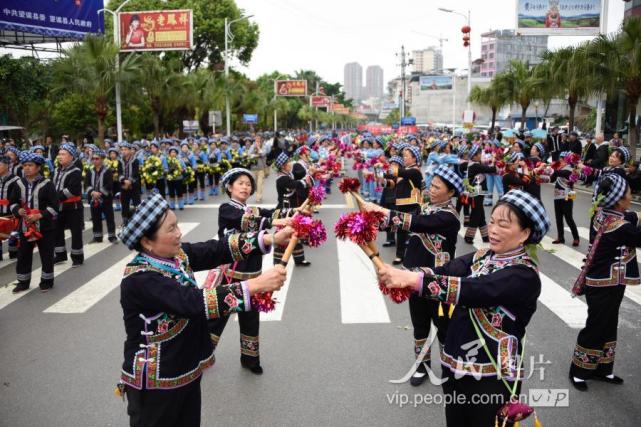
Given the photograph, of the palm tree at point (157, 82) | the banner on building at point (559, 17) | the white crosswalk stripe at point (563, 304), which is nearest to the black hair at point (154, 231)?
the white crosswalk stripe at point (563, 304)

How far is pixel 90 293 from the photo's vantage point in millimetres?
8320

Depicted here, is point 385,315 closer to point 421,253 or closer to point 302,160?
point 421,253

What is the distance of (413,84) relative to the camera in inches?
4852

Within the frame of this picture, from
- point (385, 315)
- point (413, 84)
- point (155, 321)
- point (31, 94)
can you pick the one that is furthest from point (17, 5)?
point (413, 84)

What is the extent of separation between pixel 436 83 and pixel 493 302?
4177 inches

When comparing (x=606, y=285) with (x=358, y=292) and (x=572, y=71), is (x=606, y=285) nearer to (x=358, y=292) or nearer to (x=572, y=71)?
(x=358, y=292)

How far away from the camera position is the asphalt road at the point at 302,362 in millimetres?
4789

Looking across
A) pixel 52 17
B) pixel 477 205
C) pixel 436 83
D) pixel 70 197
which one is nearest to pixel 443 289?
pixel 70 197

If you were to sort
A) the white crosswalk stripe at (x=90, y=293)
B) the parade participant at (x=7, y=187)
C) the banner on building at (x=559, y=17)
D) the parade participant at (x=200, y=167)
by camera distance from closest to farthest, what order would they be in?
the white crosswalk stripe at (x=90, y=293) → the parade participant at (x=7, y=187) → the parade participant at (x=200, y=167) → the banner on building at (x=559, y=17)

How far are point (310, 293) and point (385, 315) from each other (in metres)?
1.45

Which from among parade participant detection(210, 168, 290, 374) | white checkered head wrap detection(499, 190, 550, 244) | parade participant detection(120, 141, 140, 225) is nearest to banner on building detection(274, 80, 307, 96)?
parade participant detection(120, 141, 140, 225)

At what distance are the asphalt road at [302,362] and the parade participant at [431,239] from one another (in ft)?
1.57

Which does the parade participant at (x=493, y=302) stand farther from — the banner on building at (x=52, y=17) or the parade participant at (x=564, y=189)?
the banner on building at (x=52, y=17)

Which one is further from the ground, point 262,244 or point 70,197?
point 262,244
